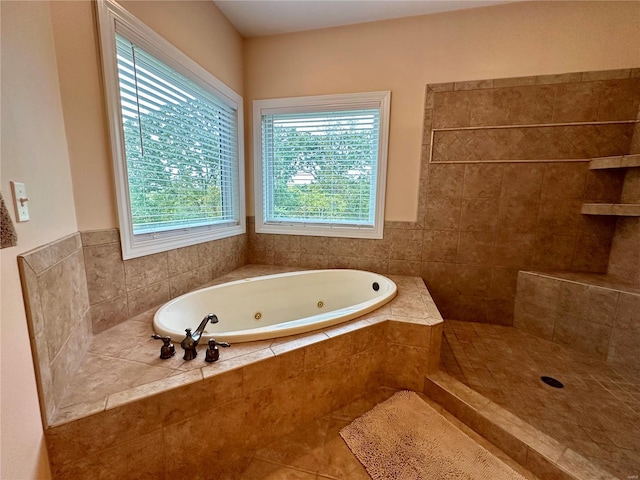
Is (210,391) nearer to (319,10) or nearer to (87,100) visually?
(87,100)

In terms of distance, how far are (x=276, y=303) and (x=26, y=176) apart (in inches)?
66.9

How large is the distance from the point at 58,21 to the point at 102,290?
4.12ft

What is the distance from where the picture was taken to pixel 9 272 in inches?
29.1

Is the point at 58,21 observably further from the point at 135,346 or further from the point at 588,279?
the point at 588,279

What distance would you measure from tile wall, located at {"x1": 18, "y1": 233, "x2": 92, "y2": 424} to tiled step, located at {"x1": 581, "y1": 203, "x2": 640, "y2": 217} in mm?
3331

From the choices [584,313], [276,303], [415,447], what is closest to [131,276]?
[276,303]

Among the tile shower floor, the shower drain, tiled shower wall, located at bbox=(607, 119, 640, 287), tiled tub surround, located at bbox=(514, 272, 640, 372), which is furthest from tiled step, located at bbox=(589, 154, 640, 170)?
the shower drain

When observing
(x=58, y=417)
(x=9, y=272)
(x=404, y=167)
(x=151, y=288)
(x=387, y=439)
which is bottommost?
(x=387, y=439)

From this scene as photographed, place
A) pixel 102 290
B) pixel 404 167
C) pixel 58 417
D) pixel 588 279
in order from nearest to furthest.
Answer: pixel 58 417
pixel 102 290
pixel 588 279
pixel 404 167

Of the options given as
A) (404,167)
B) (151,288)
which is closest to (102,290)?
(151,288)

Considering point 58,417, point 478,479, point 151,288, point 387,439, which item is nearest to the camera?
point 58,417

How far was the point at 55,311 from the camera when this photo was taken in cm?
98

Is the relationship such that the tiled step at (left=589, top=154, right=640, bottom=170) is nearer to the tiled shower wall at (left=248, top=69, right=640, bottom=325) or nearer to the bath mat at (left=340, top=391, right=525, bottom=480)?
the tiled shower wall at (left=248, top=69, right=640, bottom=325)

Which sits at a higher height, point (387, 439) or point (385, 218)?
point (385, 218)
